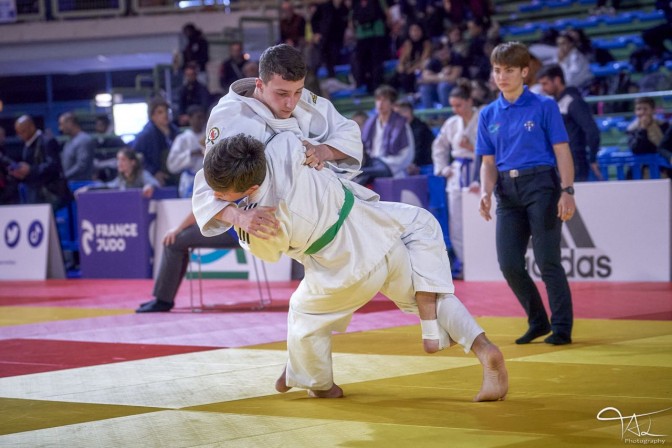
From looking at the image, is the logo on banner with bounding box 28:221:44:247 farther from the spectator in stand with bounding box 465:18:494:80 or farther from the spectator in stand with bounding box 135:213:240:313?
the spectator in stand with bounding box 465:18:494:80

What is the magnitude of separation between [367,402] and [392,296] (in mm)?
472

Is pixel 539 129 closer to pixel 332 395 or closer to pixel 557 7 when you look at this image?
pixel 332 395

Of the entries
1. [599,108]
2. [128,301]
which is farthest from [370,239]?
[599,108]

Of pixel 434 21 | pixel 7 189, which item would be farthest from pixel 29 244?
pixel 434 21

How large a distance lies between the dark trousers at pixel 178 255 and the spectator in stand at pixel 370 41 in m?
8.05

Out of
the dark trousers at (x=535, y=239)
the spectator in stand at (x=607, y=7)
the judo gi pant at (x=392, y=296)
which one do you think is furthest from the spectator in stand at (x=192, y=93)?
the judo gi pant at (x=392, y=296)

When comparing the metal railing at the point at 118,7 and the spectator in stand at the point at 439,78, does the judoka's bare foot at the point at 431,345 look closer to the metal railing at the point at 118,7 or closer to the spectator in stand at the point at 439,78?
the spectator in stand at the point at 439,78

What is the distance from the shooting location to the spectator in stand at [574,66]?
1273cm

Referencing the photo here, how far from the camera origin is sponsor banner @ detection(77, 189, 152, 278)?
39.9 ft

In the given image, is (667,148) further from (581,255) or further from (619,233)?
(581,255)

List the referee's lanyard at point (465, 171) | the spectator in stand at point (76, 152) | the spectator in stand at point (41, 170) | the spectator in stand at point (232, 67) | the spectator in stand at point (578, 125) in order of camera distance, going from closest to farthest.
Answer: the spectator in stand at point (578, 125), the referee's lanyard at point (465, 171), the spectator in stand at point (41, 170), the spectator in stand at point (76, 152), the spectator in stand at point (232, 67)

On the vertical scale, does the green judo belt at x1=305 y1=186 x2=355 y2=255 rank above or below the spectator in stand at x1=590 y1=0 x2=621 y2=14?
below

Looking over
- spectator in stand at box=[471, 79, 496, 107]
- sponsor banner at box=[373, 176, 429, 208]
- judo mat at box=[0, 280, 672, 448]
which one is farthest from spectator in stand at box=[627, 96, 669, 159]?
judo mat at box=[0, 280, 672, 448]

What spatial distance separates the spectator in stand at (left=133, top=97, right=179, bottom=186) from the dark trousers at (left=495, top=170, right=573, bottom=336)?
309 inches
